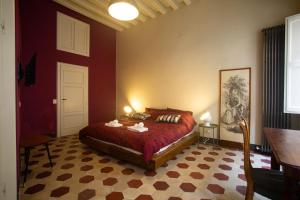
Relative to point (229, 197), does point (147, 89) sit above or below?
above

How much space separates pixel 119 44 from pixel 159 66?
6.63 feet

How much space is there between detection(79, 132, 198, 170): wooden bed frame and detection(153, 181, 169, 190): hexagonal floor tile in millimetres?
244

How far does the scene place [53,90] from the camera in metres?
4.05

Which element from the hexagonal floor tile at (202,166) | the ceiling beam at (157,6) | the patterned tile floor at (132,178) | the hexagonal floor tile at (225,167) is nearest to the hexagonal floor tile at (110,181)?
the patterned tile floor at (132,178)

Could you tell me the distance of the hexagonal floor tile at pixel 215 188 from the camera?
192 cm

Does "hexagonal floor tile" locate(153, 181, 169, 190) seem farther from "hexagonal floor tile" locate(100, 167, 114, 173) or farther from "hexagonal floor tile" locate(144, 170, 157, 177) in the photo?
"hexagonal floor tile" locate(100, 167, 114, 173)

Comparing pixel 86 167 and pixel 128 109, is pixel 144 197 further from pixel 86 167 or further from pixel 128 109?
pixel 128 109

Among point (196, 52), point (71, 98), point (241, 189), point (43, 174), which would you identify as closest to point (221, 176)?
point (241, 189)

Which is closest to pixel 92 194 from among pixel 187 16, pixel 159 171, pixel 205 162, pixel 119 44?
pixel 159 171

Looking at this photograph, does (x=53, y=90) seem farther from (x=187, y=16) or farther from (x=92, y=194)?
(x=187, y=16)

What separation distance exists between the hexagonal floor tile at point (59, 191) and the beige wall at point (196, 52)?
3116 millimetres

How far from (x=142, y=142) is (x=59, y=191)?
3.96 ft

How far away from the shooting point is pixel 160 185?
2064 mm

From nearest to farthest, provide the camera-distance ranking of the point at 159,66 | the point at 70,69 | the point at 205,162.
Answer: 1. the point at 205,162
2. the point at 70,69
3. the point at 159,66
